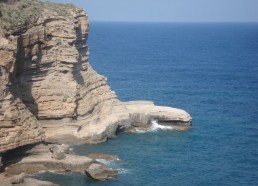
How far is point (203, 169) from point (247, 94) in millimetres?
47096

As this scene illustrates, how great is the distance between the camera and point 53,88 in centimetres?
6744

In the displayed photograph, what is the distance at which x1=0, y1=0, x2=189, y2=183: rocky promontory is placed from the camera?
5634 cm

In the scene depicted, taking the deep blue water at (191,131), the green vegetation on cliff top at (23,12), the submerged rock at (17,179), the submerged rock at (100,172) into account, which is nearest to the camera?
the submerged rock at (17,179)

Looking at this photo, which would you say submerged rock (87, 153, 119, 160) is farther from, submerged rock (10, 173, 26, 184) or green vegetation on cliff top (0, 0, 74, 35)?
green vegetation on cliff top (0, 0, 74, 35)

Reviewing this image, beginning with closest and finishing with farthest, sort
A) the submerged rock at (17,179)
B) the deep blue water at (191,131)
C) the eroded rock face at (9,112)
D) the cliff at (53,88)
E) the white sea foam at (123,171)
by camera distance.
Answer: the submerged rock at (17,179) < the eroded rock face at (9,112) < the cliff at (53,88) < the deep blue water at (191,131) < the white sea foam at (123,171)

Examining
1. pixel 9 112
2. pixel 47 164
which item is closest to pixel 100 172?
pixel 47 164

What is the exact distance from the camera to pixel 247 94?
346ft

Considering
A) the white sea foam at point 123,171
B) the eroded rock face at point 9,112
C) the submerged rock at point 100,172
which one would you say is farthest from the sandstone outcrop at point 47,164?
the eroded rock face at point 9,112

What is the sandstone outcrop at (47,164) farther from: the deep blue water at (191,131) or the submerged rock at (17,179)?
the submerged rock at (17,179)

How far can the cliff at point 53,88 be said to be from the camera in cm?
5634

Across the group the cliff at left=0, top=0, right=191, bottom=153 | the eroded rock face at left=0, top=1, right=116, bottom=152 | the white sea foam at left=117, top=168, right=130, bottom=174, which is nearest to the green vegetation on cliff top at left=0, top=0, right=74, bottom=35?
the cliff at left=0, top=0, right=191, bottom=153

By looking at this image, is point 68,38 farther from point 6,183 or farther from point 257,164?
point 257,164

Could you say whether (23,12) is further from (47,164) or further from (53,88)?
(47,164)

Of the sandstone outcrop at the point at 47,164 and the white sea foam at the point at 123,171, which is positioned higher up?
the sandstone outcrop at the point at 47,164
